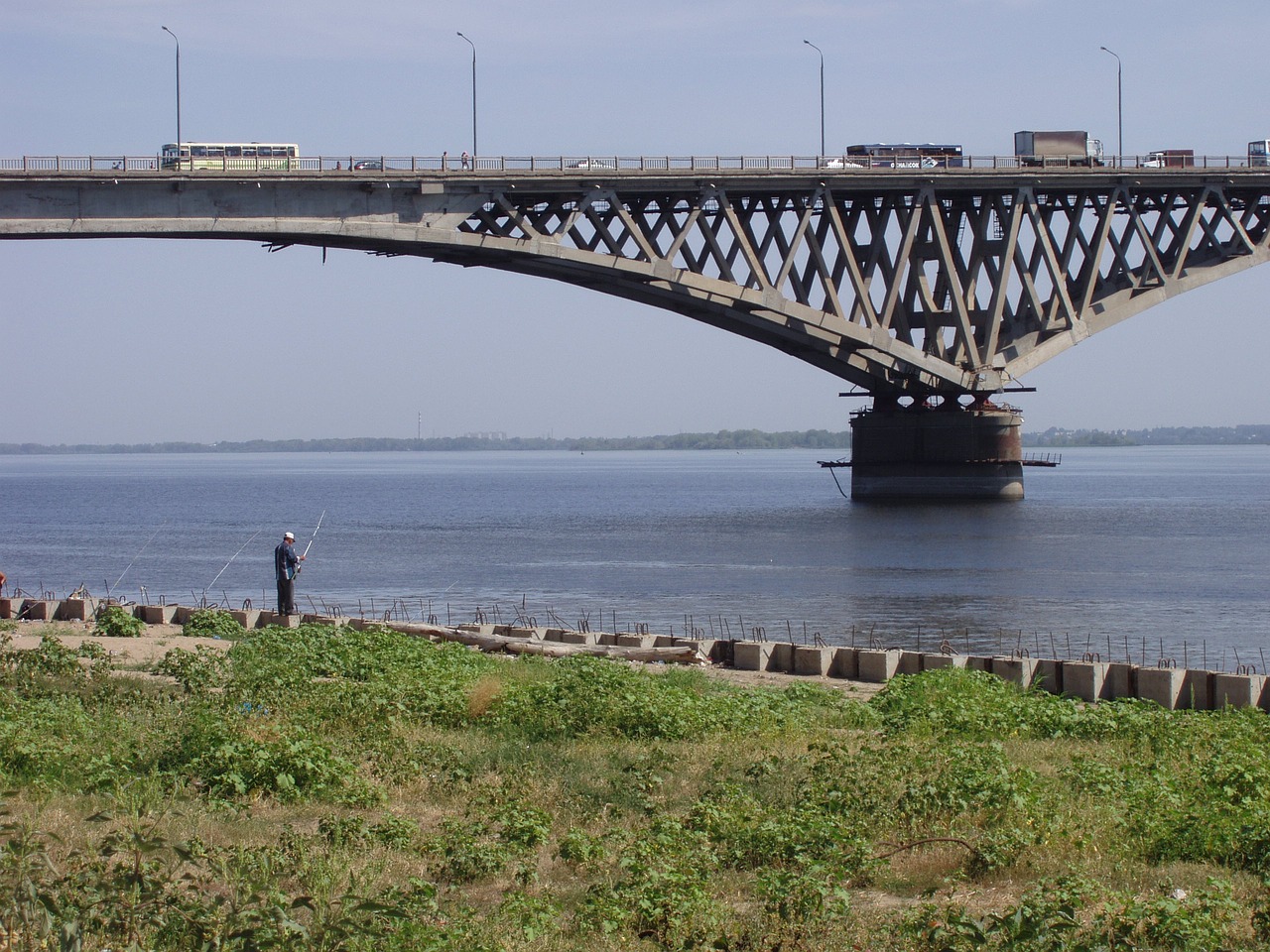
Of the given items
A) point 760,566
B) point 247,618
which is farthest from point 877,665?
point 760,566

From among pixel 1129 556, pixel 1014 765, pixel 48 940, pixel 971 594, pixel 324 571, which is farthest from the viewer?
pixel 1129 556

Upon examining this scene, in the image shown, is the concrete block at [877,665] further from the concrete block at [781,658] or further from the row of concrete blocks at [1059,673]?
the concrete block at [781,658]

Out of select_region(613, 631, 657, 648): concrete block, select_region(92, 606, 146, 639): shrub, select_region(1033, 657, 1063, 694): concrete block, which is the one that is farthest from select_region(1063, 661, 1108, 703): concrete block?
select_region(92, 606, 146, 639): shrub

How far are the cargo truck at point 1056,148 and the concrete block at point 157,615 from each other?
53338 millimetres

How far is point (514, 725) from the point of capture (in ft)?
51.7

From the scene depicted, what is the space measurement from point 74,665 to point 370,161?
41.4m

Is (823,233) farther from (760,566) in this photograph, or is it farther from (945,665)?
(945,665)

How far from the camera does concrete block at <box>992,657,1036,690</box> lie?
69.3 feet

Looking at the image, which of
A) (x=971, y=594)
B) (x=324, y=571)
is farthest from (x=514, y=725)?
(x=324, y=571)

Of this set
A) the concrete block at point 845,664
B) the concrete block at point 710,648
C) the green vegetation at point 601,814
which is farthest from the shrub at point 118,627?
the concrete block at point 845,664

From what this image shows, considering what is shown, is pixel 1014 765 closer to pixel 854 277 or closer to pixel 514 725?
pixel 514 725

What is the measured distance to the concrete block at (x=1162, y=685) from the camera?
19.8 metres

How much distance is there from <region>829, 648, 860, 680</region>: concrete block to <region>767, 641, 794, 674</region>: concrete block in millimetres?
675

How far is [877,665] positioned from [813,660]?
1.14 metres
